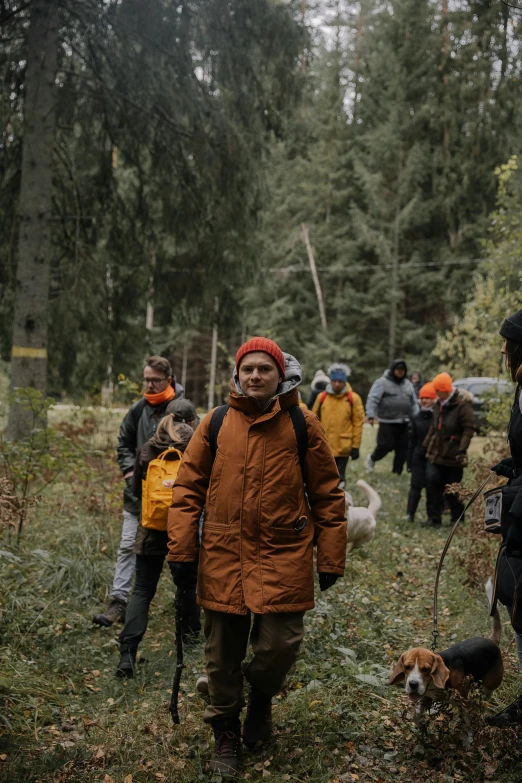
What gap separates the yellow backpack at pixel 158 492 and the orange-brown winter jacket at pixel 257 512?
0.92 meters

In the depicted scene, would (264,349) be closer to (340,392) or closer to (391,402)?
(340,392)

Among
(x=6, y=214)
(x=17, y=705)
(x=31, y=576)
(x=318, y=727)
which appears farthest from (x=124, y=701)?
(x=6, y=214)

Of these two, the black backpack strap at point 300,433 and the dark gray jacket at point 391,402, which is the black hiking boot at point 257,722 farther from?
the dark gray jacket at point 391,402

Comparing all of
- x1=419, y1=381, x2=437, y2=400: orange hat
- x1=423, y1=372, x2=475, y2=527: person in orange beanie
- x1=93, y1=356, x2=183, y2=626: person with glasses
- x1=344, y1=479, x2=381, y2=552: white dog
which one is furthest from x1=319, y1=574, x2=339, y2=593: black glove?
x1=419, y1=381, x2=437, y2=400: orange hat

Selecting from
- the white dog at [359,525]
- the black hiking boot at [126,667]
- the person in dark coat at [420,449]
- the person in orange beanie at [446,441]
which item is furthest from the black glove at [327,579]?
the person in dark coat at [420,449]

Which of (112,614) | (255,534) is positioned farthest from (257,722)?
(112,614)

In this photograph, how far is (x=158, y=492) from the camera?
14.8 ft

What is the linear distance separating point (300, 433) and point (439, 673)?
54.2 inches

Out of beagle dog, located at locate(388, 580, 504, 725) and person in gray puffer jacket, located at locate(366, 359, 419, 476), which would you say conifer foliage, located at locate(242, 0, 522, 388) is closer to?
person in gray puffer jacket, located at locate(366, 359, 419, 476)

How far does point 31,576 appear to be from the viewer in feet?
19.5

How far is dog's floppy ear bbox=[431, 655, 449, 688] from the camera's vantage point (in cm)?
344

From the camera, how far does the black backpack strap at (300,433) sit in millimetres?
3492

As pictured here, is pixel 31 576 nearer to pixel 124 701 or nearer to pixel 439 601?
pixel 124 701

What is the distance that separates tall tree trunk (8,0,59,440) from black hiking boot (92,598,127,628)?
3.95 metres
